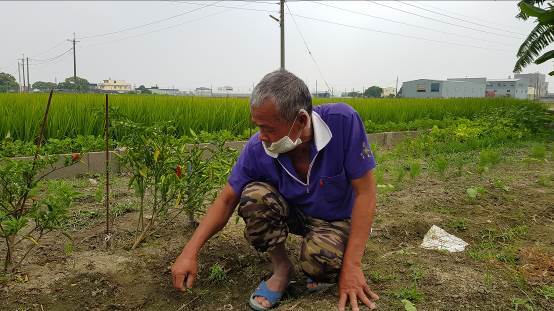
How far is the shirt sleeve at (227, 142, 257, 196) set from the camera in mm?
1790

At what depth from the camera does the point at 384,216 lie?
2664 mm

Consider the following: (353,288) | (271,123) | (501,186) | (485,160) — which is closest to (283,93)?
(271,123)

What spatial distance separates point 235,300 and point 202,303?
0.44 ft

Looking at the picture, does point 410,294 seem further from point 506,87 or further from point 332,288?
point 506,87

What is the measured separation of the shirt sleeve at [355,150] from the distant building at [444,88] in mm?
53163

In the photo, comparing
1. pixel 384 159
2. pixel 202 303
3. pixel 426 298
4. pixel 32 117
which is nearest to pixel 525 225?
pixel 426 298

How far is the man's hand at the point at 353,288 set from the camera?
155cm

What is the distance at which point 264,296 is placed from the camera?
1752 millimetres

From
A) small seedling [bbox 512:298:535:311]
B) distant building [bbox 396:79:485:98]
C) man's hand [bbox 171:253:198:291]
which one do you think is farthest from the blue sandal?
distant building [bbox 396:79:485:98]

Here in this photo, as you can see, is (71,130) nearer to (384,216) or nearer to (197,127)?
(197,127)

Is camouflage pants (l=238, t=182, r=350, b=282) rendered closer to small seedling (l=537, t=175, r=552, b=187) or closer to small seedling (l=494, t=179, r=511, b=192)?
small seedling (l=494, t=179, r=511, b=192)

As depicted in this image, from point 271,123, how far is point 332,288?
71 centimetres

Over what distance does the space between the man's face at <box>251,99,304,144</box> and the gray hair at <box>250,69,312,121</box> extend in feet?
0.05

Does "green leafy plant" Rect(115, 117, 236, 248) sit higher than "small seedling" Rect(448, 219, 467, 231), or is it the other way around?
"green leafy plant" Rect(115, 117, 236, 248)
